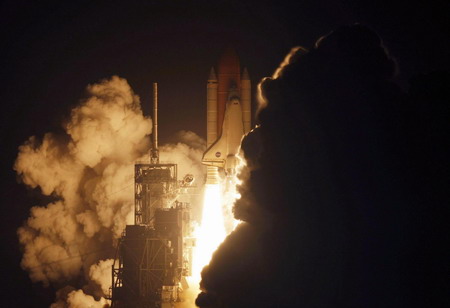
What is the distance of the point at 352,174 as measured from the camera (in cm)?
3703

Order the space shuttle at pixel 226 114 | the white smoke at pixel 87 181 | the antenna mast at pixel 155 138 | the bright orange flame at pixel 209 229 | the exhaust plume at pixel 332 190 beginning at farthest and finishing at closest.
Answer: the white smoke at pixel 87 181 < the antenna mast at pixel 155 138 < the bright orange flame at pixel 209 229 < the space shuttle at pixel 226 114 < the exhaust plume at pixel 332 190

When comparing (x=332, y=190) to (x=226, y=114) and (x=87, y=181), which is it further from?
(x=87, y=181)

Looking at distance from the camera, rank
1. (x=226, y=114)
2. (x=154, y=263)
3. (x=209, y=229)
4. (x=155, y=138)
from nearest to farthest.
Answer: (x=154, y=263), (x=226, y=114), (x=209, y=229), (x=155, y=138)

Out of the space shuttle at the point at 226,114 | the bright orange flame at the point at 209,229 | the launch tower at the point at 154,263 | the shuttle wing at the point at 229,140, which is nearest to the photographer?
the launch tower at the point at 154,263

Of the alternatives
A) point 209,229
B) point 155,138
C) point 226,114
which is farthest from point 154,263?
point 226,114

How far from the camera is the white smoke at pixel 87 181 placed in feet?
156

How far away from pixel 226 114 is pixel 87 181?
25.0 ft

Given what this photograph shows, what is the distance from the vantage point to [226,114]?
4375cm

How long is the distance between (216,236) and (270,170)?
7.45 meters

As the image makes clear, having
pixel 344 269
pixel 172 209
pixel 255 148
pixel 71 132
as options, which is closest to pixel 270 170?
pixel 255 148

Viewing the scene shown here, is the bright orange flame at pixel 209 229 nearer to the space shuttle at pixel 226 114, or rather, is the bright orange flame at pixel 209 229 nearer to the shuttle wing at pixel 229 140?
the space shuttle at pixel 226 114

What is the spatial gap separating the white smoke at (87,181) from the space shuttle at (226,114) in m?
4.34

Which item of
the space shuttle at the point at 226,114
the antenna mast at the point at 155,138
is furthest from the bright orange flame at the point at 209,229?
the antenna mast at the point at 155,138

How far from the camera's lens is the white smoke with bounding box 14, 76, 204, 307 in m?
47.4
